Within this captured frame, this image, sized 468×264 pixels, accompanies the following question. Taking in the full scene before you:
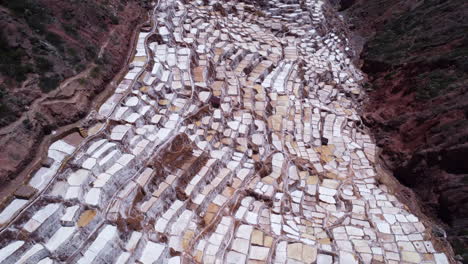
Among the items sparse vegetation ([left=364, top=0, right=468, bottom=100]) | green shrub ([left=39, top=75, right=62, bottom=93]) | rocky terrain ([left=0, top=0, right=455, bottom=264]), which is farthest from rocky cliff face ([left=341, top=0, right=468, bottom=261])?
green shrub ([left=39, top=75, right=62, bottom=93])

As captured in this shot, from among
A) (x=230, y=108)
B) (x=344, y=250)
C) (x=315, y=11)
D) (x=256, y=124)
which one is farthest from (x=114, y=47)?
(x=315, y=11)

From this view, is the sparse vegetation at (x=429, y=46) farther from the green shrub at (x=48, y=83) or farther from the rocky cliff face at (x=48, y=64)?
the green shrub at (x=48, y=83)

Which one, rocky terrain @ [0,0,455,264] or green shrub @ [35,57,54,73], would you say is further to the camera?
green shrub @ [35,57,54,73]

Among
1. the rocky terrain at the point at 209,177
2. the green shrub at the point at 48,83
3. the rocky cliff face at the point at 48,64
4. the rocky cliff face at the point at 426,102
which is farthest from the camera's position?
the rocky cliff face at the point at 426,102

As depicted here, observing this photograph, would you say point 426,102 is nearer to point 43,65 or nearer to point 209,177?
point 209,177

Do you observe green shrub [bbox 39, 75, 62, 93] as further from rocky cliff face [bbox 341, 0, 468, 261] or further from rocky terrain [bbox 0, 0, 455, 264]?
rocky cliff face [bbox 341, 0, 468, 261]

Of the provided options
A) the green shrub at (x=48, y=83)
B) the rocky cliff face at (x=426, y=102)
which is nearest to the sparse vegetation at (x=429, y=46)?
the rocky cliff face at (x=426, y=102)

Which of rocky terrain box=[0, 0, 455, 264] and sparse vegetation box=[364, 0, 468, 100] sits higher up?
sparse vegetation box=[364, 0, 468, 100]
